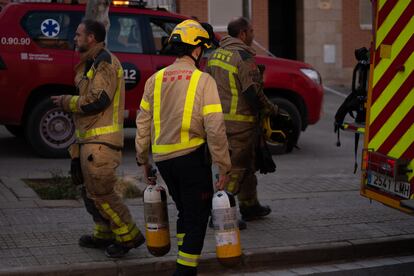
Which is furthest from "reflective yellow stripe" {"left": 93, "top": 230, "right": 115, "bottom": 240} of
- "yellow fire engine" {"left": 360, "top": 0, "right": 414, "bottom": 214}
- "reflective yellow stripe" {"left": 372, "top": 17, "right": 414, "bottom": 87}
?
"reflective yellow stripe" {"left": 372, "top": 17, "right": 414, "bottom": 87}

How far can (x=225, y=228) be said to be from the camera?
5.86 m

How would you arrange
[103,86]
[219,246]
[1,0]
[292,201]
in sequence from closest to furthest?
[219,246]
[103,86]
[292,201]
[1,0]

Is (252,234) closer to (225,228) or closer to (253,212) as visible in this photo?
(253,212)

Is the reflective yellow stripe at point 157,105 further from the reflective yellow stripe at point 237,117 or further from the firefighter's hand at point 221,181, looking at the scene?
the reflective yellow stripe at point 237,117

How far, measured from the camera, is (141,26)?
11.9 meters

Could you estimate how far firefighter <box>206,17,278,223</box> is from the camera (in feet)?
24.9

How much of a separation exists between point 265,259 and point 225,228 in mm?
1385

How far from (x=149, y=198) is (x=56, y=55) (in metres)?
5.73

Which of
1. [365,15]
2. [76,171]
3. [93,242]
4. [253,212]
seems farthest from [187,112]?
[365,15]

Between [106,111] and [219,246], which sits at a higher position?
[106,111]

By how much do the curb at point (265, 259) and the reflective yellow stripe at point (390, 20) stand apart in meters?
1.75

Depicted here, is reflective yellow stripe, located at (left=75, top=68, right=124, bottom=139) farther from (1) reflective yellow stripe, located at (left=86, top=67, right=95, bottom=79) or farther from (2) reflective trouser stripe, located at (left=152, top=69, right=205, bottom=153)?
(2) reflective trouser stripe, located at (left=152, top=69, right=205, bottom=153)

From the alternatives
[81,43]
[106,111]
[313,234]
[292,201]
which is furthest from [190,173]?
[292,201]

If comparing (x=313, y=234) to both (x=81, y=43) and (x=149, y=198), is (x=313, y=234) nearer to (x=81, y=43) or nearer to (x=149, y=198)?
(x=149, y=198)
